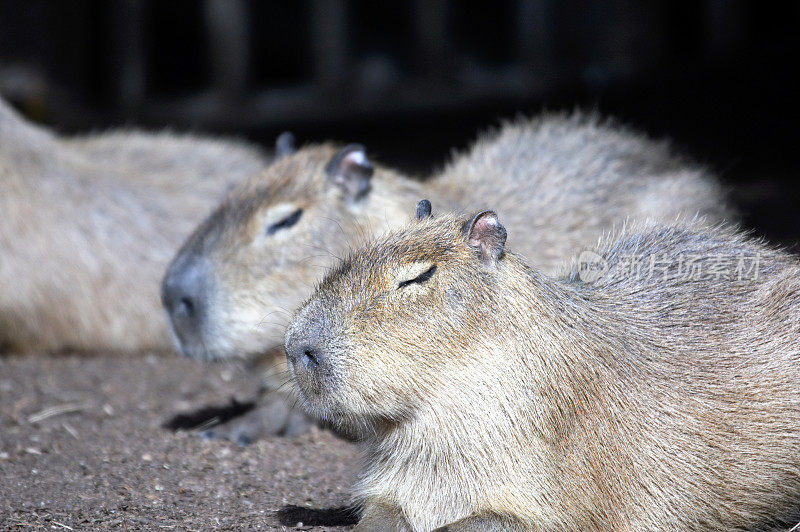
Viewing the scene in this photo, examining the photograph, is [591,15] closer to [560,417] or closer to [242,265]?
[242,265]

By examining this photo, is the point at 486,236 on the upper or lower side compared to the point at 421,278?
upper

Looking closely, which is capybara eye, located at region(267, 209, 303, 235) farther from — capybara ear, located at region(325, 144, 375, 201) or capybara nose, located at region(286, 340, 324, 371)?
capybara nose, located at region(286, 340, 324, 371)

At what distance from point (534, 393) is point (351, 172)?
72.0 inches

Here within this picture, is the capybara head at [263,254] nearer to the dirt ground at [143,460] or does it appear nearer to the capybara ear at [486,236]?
the dirt ground at [143,460]

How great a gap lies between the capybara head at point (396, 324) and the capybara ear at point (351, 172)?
4.74 feet

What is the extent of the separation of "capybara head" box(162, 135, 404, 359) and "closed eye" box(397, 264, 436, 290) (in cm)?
136

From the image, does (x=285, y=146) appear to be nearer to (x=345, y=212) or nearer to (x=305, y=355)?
(x=345, y=212)

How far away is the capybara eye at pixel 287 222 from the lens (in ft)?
14.2

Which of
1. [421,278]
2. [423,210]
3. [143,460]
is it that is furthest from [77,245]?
[421,278]

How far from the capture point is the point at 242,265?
4.27 metres

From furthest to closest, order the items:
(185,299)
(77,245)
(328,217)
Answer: (77,245) < (328,217) < (185,299)

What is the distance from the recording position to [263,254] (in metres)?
4.30

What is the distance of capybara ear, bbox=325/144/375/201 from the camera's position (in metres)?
4.34

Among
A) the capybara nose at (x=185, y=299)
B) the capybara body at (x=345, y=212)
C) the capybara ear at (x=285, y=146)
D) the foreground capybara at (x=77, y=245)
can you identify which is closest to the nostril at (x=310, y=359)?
the capybara body at (x=345, y=212)
